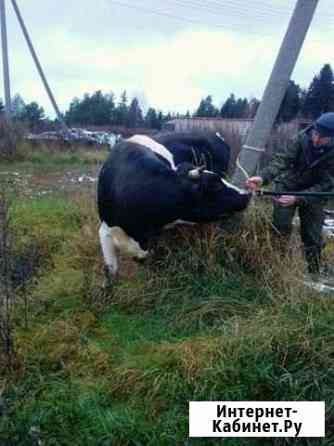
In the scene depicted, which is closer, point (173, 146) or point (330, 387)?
point (330, 387)

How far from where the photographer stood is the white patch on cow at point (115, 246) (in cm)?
499

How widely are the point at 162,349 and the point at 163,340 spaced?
0.26m

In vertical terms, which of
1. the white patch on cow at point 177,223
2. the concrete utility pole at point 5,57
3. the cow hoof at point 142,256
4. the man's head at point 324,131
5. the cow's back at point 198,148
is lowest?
the cow hoof at point 142,256

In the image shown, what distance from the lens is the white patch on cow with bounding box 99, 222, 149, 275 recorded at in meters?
4.99

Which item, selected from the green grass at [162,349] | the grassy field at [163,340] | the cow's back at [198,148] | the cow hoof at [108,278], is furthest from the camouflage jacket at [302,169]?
the cow hoof at [108,278]

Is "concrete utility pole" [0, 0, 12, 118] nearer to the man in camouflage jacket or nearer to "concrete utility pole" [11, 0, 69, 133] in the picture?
"concrete utility pole" [11, 0, 69, 133]

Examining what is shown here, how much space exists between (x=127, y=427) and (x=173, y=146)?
3155 millimetres

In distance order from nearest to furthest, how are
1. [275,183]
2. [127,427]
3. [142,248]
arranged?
[127,427] → [142,248] → [275,183]

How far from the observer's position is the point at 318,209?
206 inches

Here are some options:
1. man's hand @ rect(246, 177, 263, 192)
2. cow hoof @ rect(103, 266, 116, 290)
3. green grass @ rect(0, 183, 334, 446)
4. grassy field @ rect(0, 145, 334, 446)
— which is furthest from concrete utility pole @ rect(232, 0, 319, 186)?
cow hoof @ rect(103, 266, 116, 290)

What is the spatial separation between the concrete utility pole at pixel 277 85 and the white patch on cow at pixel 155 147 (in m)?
0.65

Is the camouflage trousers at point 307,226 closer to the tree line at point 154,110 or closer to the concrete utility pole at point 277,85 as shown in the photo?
the concrete utility pole at point 277,85

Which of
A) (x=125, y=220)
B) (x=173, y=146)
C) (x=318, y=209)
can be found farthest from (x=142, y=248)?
(x=318, y=209)

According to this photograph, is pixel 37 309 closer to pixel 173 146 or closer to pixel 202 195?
pixel 202 195
